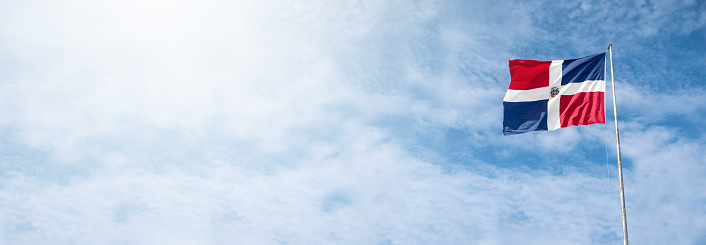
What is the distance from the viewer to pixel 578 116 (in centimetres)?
2988

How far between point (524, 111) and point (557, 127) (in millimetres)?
2002

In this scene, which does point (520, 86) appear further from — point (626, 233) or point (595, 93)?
point (626, 233)

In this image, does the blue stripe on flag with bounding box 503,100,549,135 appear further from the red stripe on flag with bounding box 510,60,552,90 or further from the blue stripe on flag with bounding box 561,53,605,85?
the blue stripe on flag with bounding box 561,53,605,85

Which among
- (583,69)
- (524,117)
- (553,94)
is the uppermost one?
(583,69)

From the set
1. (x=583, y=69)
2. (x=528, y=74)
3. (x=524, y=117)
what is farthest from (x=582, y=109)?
(x=528, y=74)

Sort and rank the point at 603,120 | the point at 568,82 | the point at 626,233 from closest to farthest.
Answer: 1. the point at 626,233
2. the point at 603,120
3. the point at 568,82

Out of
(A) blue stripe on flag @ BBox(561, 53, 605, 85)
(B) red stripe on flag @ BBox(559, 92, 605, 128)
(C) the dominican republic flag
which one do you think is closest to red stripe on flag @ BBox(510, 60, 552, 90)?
(C) the dominican republic flag

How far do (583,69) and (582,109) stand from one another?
238cm

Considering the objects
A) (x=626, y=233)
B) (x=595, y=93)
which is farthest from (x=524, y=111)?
(x=626, y=233)

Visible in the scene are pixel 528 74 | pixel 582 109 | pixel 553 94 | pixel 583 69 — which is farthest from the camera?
pixel 528 74

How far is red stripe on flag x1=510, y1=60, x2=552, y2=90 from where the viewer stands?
3173 centimetres

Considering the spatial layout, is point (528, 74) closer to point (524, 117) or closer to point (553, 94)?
point (553, 94)

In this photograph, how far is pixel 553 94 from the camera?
102ft

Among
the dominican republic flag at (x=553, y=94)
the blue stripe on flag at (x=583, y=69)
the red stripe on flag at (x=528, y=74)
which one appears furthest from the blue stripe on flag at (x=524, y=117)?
the blue stripe on flag at (x=583, y=69)
